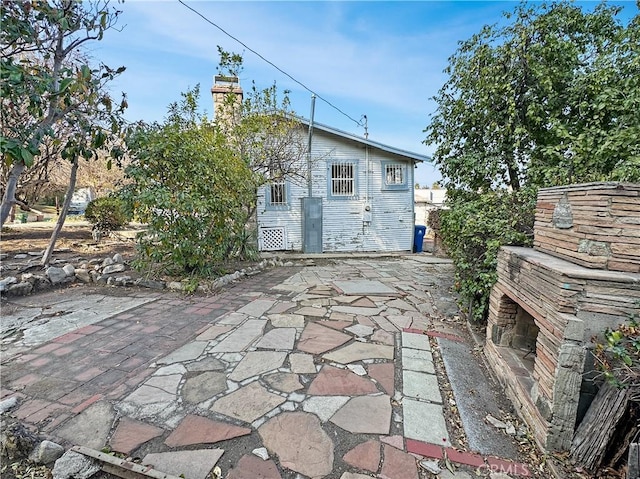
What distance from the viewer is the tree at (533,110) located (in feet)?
11.9

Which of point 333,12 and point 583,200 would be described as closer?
point 583,200

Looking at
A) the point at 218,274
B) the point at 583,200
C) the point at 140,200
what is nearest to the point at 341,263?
the point at 218,274

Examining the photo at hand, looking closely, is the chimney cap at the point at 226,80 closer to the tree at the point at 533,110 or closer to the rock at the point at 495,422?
the tree at the point at 533,110

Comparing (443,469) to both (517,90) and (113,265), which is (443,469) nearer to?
(517,90)

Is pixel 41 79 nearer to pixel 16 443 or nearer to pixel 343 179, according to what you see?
pixel 16 443

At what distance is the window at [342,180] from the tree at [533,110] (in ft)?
13.4

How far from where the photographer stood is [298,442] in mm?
1725

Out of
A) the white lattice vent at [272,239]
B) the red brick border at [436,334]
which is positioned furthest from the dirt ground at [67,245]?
the red brick border at [436,334]

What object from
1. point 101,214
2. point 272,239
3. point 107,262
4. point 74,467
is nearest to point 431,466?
point 74,467

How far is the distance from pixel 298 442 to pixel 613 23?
681cm

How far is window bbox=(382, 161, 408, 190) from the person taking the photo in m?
9.52

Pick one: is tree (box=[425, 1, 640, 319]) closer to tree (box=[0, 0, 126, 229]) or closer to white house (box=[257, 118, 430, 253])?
tree (box=[0, 0, 126, 229])

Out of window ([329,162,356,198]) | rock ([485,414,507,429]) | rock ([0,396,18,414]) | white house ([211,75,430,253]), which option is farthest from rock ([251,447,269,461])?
window ([329,162,356,198])

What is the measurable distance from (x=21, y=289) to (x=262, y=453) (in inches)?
188
